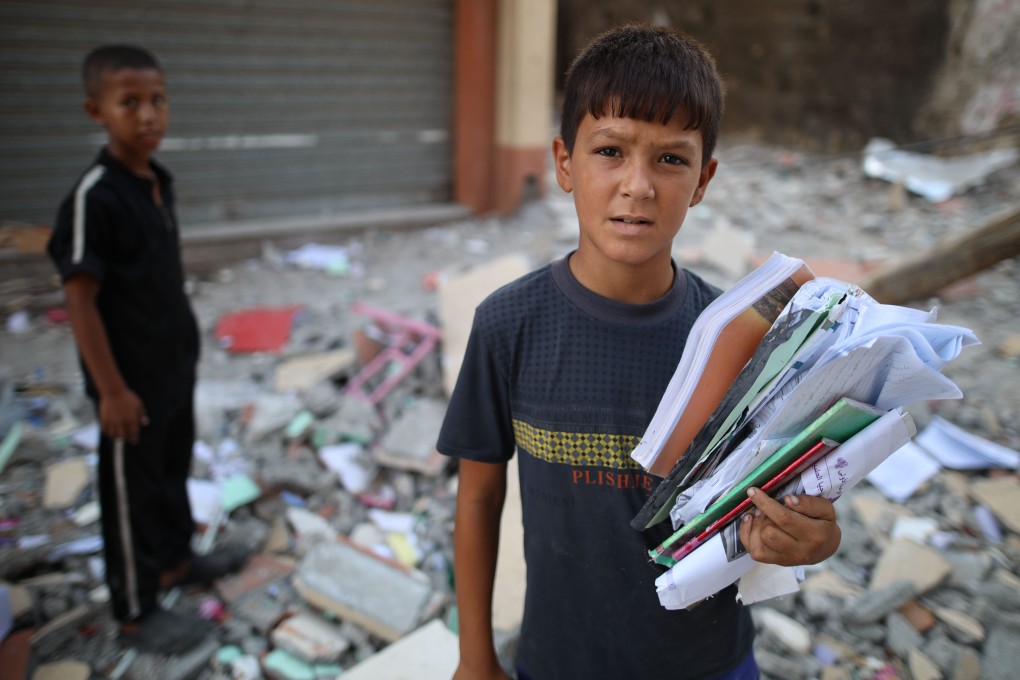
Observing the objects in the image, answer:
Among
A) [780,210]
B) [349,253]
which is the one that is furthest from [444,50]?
[780,210]

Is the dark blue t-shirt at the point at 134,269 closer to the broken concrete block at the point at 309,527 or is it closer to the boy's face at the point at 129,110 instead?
the boy's face at the point at 129,110

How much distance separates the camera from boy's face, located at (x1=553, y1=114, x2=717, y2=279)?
105cm

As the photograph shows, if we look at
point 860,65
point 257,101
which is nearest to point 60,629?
point 257,101

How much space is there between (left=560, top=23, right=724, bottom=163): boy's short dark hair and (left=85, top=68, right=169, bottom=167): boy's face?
65.7 inches

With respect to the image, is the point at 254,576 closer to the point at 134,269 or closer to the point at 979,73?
the point at 134,269

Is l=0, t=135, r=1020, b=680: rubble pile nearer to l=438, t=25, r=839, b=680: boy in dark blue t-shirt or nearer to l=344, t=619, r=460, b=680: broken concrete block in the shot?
l=344, t=619, r=460, b=680: broken concrete block

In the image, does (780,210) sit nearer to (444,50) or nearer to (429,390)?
(444,50)

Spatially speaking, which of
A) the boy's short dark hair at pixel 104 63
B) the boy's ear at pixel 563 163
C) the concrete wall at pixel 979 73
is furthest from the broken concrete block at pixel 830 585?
the concrete wall at pixel 979 73

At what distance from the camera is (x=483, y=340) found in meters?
1.16

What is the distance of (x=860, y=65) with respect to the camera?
8.40m

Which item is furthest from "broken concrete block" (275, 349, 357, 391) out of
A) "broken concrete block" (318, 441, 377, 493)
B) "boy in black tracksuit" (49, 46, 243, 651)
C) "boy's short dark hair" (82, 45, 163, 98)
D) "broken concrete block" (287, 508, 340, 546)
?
"boy's short dark hair" (82, 45, 163, 98)

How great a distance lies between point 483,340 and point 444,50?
20.9 ft

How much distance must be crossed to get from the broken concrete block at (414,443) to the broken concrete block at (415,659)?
1.03 metres

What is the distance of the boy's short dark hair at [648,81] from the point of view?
3.47ft
